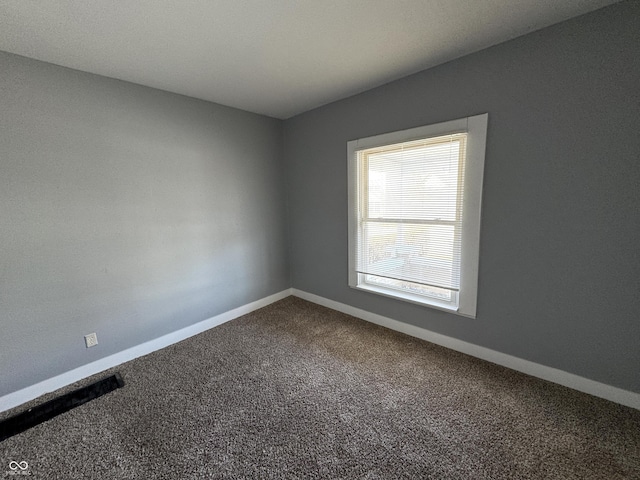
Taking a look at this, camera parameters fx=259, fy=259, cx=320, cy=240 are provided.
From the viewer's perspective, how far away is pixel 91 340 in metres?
2.17

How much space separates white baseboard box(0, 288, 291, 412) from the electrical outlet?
0.51 feet

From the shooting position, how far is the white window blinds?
2.21 m

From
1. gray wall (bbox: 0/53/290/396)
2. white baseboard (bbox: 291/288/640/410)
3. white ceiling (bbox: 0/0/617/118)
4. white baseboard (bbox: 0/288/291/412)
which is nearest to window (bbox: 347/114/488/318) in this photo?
white baseboard (bbox: 291/288/640/410)

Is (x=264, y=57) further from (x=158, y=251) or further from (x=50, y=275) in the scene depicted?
(x=50, y=275)

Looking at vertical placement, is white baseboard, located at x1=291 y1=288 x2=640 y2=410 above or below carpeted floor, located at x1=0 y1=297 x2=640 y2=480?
above

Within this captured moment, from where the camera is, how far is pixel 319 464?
1363 mm

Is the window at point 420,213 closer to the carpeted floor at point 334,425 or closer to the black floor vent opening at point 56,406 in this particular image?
the carpeted floor at point 334,425

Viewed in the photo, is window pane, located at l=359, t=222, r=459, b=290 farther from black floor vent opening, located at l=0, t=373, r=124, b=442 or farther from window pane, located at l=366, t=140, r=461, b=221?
black floor vent opening, located at l=0, t=373, r=124, b=442

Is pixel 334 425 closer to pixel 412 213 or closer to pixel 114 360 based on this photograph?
pixel 412 213

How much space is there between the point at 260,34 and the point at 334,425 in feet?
8.35

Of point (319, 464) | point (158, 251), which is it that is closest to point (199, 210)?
point (158, 251)

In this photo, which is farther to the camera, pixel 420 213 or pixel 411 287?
pixel 411 287

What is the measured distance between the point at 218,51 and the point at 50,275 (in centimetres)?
209

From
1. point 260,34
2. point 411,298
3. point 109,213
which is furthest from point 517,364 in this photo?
point 109,213
